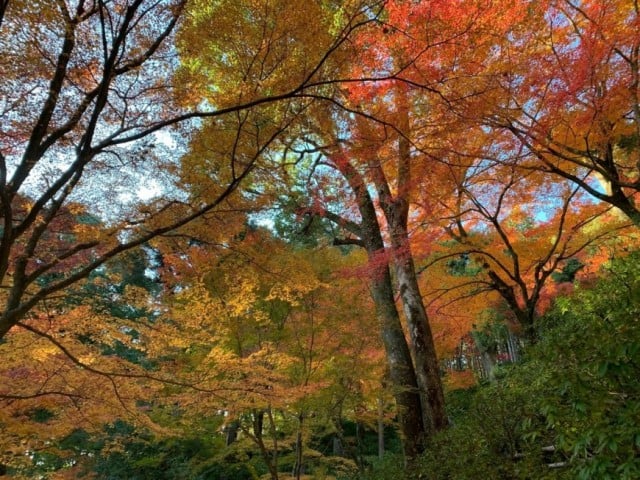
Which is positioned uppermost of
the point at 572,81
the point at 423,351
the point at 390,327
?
the point at 572,81

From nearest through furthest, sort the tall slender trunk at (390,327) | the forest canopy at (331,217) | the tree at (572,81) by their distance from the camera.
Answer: the forest canopy at (331,217) → the tree at (572,81) → the tall slender trunk at (390,327)

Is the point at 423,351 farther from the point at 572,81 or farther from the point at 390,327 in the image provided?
the point at 572,81

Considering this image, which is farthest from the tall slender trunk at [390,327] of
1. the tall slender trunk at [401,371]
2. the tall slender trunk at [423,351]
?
the tall slender trunk at [423,351]

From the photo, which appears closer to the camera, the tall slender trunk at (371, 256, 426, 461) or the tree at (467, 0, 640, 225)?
the tree at (467, 0, 640, 225)

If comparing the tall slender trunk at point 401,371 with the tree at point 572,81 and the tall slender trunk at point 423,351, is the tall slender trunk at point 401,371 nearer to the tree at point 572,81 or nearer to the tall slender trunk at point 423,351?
the tall slender trunk at point 423,351

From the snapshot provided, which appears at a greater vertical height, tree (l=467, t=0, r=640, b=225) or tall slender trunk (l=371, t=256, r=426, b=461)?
tree (l=467, t=0, r=640, b=225)

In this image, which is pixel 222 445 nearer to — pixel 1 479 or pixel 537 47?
pixel 1 479

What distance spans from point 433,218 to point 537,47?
3.77 metres

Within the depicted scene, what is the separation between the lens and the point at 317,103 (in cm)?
695

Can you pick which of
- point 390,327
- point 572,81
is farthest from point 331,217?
point 572,81

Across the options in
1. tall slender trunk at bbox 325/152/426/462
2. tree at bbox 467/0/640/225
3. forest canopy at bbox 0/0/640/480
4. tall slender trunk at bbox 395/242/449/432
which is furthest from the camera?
tall slender trunk at bbox 325/152/426/462

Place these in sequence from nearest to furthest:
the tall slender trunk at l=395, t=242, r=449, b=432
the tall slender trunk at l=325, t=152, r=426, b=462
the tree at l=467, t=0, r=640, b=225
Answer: the tree at l=467, t=0, r=640, b=225
the tall slender trunk at l=395, t=242, r=449, b=432
the tall slender trunk at l=325, t=152, r=426, b=462

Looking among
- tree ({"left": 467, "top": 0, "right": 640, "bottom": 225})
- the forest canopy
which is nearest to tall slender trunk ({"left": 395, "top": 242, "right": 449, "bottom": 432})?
the forest canopy

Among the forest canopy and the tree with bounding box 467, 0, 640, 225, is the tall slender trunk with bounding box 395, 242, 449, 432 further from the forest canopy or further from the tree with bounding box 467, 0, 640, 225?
the tree with bounding box 467, 0, 640, 225
